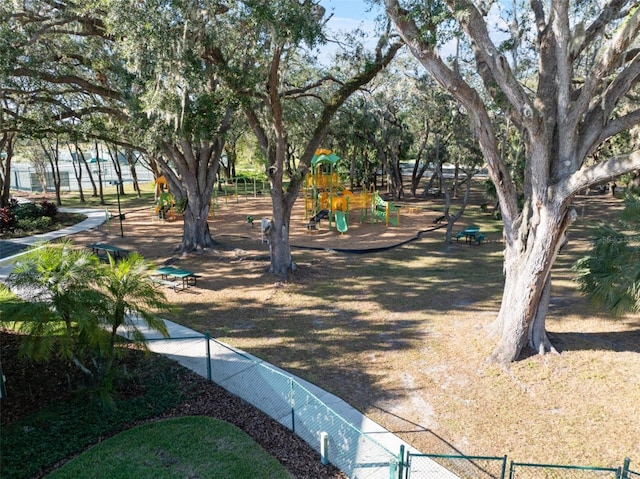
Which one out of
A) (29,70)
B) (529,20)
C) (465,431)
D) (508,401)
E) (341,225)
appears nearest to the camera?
(465,431)

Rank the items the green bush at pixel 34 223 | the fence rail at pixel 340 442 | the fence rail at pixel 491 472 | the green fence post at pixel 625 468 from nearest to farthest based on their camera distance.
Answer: the green fence post at pixel 625 468
the fence rail at pixel 340 442
the fence rail at pixel 491 472
the green bush at pixel 34 223

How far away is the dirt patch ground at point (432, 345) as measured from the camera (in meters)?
7.32

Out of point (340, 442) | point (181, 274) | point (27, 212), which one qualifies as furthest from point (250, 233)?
point (340, 442)

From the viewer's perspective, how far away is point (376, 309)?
41.8ft

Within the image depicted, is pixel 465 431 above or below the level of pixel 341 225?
below

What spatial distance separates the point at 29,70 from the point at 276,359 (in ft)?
35.3

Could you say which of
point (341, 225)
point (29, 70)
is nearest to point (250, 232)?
point (341, 225)

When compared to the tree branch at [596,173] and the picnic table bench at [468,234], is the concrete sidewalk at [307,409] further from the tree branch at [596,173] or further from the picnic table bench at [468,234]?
the picnic table bench at [468,234]

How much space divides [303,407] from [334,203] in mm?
18963

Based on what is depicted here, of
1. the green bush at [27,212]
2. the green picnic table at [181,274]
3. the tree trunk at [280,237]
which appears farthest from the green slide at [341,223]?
the green bush at [27,212]

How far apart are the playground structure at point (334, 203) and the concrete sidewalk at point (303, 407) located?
47.1 ft

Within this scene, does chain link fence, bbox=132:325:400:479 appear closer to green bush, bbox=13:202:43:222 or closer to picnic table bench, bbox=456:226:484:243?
picnic table bench, bbox=456:226:484:243

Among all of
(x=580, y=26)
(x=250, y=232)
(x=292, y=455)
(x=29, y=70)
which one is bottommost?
(x=292, y=455)

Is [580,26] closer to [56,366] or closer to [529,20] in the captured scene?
[529,20]
